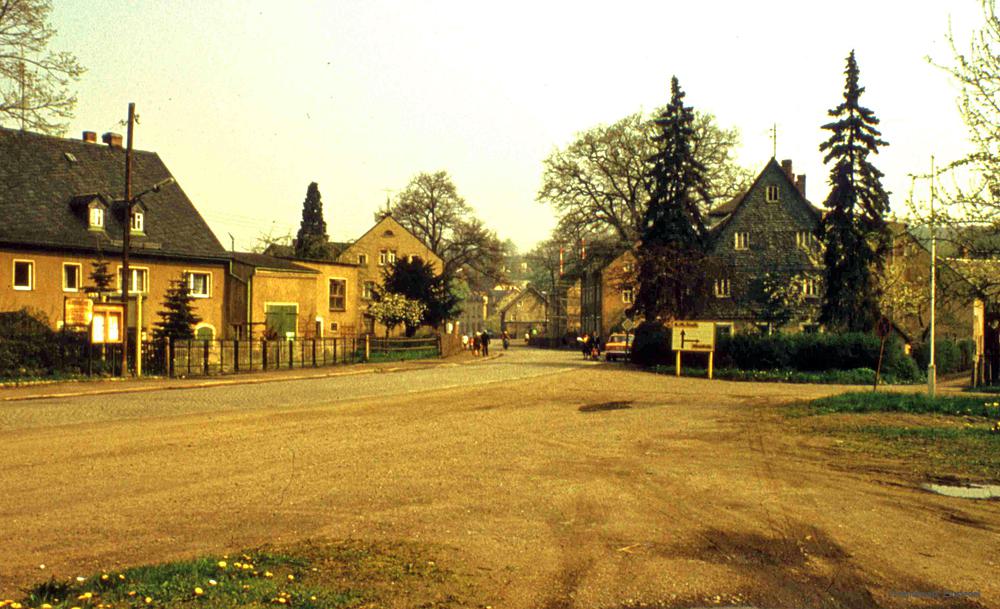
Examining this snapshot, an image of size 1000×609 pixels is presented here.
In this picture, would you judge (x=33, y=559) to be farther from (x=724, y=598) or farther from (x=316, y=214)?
(x=316, y=214)

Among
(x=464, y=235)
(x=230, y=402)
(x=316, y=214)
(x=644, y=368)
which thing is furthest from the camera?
(x=316, y=214)

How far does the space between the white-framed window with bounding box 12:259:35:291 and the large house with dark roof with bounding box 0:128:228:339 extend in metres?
0.04

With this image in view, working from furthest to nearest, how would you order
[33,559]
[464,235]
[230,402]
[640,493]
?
[464,235]
[230,402]
[640,493]
[33,559]

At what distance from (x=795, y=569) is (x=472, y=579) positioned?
2775mm

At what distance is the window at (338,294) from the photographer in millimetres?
63656

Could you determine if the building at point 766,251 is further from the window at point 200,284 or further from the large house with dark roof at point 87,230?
the large house with dark roof at point 87,230

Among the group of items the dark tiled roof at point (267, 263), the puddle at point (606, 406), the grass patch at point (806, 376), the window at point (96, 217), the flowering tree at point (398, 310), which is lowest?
the grass patch at point (806, 376)

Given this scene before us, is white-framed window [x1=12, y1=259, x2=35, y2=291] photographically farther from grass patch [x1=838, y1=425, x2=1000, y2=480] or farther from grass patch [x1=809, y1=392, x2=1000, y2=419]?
grass patch [x1=838, y1=425, x2=1000, y2=480]

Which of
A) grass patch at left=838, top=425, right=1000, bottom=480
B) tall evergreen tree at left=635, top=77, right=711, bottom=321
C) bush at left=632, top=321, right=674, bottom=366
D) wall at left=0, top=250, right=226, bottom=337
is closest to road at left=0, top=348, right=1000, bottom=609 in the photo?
grass patch at left=838, top=425, right=1000, bottom=480

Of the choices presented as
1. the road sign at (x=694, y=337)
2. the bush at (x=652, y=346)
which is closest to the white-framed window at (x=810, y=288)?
the bush at (x=652, y=346)

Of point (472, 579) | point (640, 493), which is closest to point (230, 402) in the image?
point (640, 493)

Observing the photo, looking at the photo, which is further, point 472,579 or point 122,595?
point 472,579

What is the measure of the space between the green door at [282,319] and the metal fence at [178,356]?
284 inches

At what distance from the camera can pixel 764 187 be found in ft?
206
